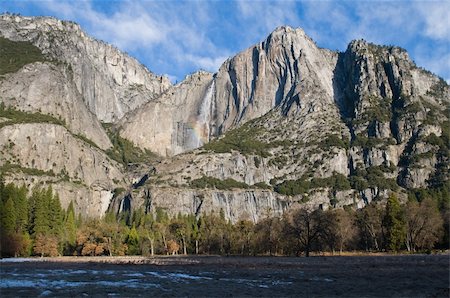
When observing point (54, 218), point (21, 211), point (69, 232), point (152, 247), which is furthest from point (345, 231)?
point (21, 211)

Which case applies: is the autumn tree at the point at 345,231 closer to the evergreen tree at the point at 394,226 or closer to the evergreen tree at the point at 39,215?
the evergreen tree at the point at 394,226

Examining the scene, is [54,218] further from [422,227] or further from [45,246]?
[422,227]

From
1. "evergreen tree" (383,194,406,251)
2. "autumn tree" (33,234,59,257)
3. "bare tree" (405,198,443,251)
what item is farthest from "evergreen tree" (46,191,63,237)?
"bare tree" (405,198,443,251)

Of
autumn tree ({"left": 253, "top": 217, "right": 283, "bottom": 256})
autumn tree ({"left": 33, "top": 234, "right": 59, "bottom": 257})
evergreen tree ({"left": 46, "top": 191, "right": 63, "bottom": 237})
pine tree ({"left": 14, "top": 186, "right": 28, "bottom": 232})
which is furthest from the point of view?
evergreen tree ({"left": 46, "top": 191, "right": 63, "bottom": 237})

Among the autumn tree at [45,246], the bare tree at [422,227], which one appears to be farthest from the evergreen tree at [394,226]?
the autumn tree at [45,246]

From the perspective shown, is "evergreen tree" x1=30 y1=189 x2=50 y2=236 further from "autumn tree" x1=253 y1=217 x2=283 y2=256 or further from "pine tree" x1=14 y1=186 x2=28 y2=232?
"autumn tree" x1=253 y1=217 x2=283 y2=256

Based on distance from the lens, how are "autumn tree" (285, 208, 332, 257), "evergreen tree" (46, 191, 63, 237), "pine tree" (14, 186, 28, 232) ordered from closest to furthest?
"autumn tree" (285, 208, 332, 257)
"pine tree" (14, 186, 28, 232)
"evergreen tree" (46, 191, 63, 237)

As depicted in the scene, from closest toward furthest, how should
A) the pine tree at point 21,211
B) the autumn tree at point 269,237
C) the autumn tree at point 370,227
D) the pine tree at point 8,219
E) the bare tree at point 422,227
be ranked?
the bare tree at point 422,227 < the pine tree at point 8,219 < the autumn tree at point 269,237 < the autumn tree at point 370,227 < the pine tree at point 21,211

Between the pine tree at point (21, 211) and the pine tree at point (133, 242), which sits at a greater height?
the pine tree at point (21, 211)

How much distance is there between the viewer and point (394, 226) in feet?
357

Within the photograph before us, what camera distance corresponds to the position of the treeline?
10550 centimetres

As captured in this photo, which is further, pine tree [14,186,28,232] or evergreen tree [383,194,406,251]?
pine tree [14,186,28,232]

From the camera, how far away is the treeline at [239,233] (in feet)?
346

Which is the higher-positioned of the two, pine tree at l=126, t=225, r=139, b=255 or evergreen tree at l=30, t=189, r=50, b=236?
evergreen tree at l=30, t=189, r=50, b=236
